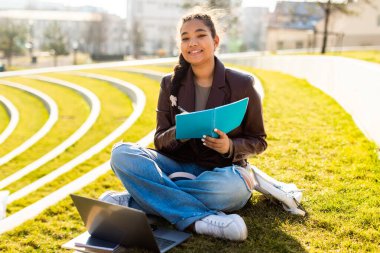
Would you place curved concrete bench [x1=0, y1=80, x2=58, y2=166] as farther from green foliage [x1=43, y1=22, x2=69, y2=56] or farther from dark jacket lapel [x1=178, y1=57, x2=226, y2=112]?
green foliage [x1=43, y1=22, x2=69, y2=56]

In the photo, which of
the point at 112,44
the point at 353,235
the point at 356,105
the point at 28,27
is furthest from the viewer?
the point at 112,44

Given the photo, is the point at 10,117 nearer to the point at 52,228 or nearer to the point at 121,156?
the point at 52,228

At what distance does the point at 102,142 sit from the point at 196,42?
425 cm

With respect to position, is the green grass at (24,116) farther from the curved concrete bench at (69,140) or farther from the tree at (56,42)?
the tree at (56,42)

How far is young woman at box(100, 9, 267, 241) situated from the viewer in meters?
2.93

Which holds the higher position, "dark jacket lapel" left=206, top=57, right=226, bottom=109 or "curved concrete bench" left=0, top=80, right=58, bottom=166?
"dark jacket lapel" left=206, top=57, right=226, bottom=109

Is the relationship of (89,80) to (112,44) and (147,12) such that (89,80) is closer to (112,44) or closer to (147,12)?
(112,44)

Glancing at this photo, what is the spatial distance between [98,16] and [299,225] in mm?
67220

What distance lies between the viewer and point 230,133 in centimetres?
324

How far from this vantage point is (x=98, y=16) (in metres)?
66.9

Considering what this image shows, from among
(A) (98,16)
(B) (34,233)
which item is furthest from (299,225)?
(A) (98,16)

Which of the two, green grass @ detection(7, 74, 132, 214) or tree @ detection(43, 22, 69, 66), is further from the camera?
tree @ detection(43, 22, 69, 66)

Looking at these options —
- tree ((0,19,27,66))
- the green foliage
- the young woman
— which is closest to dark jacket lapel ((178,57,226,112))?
the young woman

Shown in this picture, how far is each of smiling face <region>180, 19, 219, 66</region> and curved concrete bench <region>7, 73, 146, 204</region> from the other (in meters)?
2.63
